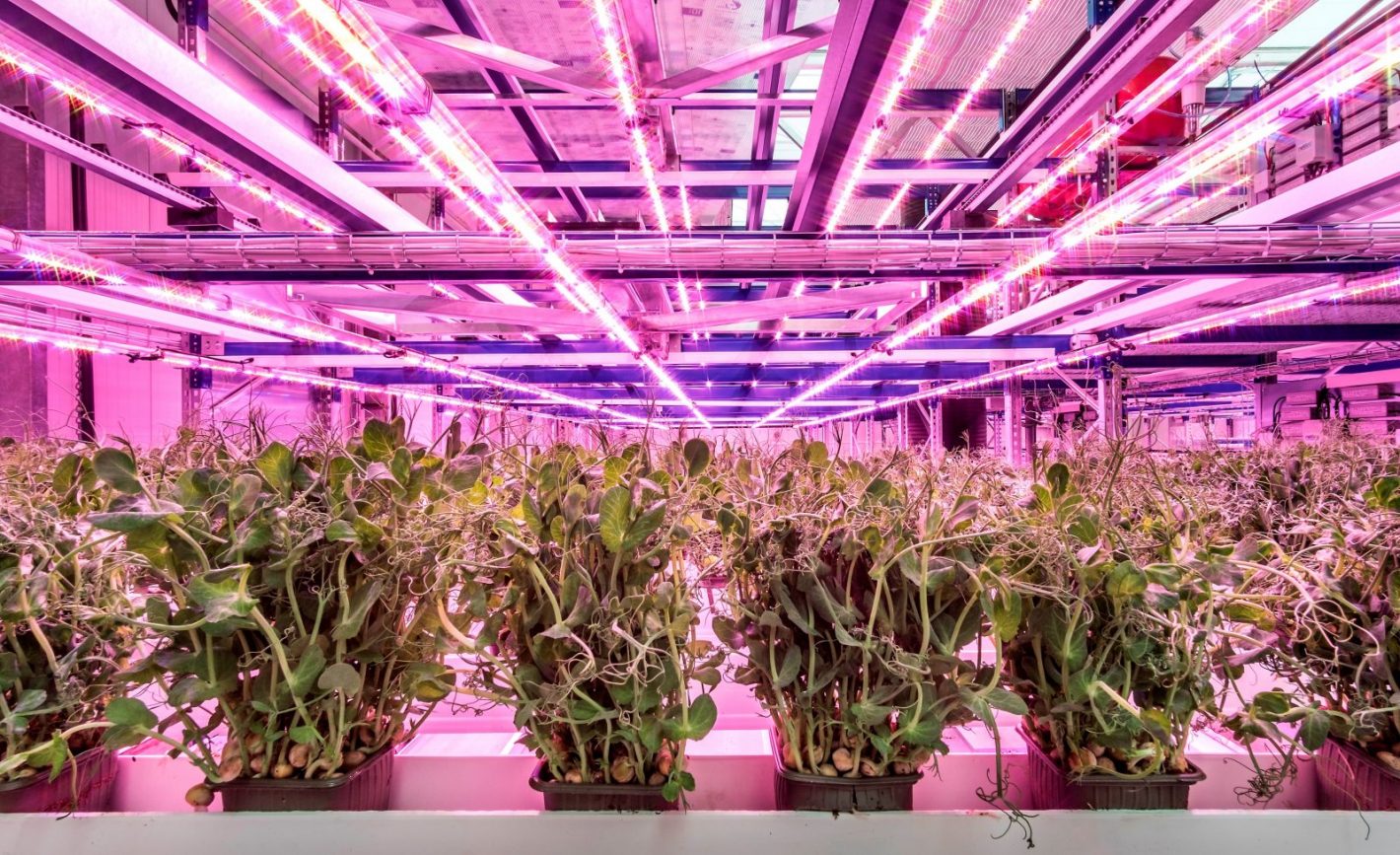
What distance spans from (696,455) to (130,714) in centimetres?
96

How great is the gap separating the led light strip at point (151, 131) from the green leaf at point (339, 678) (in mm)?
1812

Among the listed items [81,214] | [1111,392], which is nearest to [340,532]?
[81,214]

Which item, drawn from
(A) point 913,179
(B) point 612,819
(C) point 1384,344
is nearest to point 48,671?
(B) point 612,819

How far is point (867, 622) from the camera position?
1130mm

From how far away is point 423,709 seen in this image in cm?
129

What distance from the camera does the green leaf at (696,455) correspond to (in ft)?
4.28

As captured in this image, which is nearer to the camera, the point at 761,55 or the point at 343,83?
the point at 343,83

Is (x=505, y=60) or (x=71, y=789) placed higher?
(x=505, y=60)

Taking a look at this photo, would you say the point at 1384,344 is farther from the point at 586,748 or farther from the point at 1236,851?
the point at 586,748

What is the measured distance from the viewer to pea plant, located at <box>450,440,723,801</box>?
1.06 meters

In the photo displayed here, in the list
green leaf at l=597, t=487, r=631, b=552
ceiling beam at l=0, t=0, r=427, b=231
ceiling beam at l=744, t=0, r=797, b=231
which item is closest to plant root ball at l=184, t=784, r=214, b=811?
green leaf at l=597, t=487, r=631, b=552

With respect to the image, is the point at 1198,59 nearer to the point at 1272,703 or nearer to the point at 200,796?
the point at 1272,703

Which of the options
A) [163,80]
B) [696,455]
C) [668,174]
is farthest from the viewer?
[668,174]

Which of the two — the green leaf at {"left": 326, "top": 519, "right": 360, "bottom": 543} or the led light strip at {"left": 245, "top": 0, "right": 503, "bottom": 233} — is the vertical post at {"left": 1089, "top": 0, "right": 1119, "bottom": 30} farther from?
the green leaf at {"left": 326, "top": 519, "right": 360, "bottom": 543}
